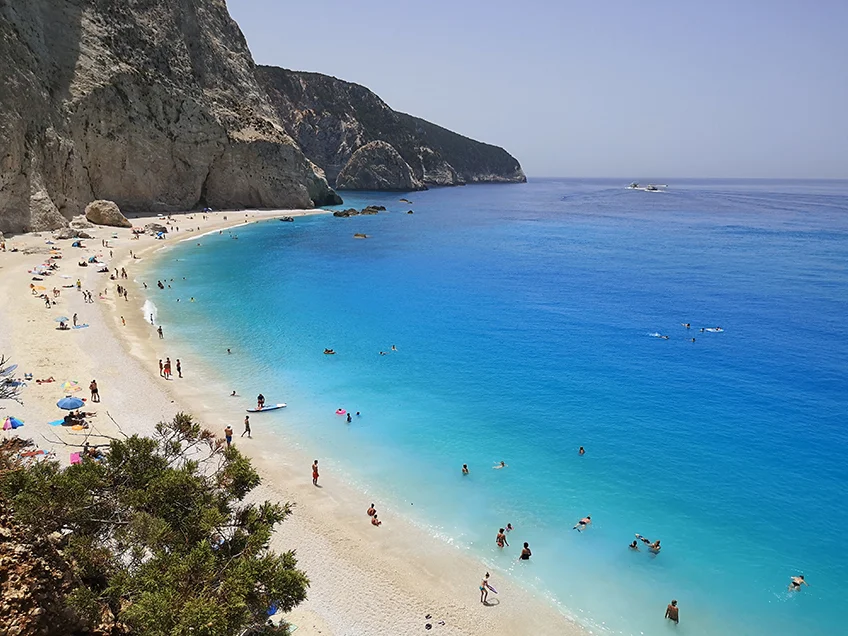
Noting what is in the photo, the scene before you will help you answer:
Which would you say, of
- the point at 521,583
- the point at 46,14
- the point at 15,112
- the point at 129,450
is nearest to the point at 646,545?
the point at 521,583

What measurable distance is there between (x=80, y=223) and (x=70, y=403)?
51.1m

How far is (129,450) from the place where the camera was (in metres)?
10.7

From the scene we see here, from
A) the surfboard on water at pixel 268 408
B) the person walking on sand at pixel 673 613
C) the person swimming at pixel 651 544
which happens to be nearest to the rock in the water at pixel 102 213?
the surfboard on water at pixel 268 408

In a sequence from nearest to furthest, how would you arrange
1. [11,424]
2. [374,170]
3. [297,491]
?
[297,491]
[11,424]
[374,170]

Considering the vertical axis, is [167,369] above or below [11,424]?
below

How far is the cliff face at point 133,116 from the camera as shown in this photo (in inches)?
2121

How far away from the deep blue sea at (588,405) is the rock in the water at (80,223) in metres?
12.0

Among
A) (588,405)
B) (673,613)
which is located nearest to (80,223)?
(588,405)

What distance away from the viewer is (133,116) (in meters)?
72.4

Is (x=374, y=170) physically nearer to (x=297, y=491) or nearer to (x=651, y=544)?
(x=297, y=491)

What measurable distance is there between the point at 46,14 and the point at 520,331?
68.4 m

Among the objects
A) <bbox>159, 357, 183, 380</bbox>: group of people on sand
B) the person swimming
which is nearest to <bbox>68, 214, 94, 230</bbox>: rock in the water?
<bbox>159, 357, 183, 380</bbox>: group of people on sand

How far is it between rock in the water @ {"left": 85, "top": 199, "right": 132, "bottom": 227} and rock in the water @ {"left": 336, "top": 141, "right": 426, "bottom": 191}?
337ft

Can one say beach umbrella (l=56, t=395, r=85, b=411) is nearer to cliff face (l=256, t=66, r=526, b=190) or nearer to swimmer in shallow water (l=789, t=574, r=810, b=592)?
swimmer in shallow water (l=789, t=574, r=810, b=592)
